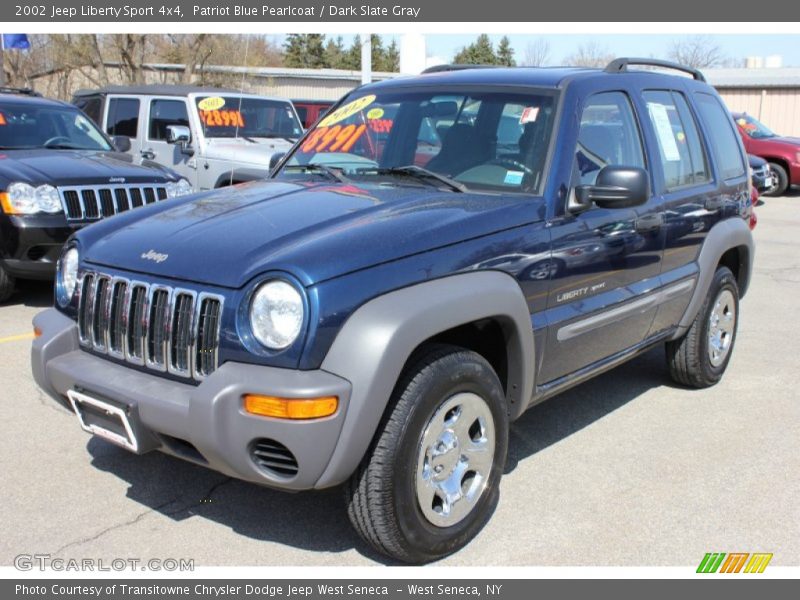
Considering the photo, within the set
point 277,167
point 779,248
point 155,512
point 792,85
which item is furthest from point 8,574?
point 792,85

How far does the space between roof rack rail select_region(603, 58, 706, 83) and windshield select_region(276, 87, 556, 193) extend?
725mm

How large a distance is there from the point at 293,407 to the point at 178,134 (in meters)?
8.21

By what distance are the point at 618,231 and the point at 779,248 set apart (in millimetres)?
8712

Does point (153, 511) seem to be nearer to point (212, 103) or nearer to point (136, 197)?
point (136, 197)

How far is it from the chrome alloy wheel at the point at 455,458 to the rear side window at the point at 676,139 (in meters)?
2.08

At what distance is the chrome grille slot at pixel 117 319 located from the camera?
331 centimetres

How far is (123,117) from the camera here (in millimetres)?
11312

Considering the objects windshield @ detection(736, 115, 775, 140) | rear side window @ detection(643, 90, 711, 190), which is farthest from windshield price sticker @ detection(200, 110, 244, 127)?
windshield @ detection(736, 115, 775, 140)

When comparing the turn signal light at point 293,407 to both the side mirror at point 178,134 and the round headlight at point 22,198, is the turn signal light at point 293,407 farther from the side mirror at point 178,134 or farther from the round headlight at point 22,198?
the side mirror at point 178,134

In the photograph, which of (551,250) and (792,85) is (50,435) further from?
(792,85)

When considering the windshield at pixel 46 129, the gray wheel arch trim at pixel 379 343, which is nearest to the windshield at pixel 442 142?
the gray wheel arch trim at pixel 379 343

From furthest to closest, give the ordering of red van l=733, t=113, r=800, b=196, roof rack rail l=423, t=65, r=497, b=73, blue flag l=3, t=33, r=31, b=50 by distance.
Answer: red van l=733, t=113, r=800, b=196 → blue flag l=3, t=33, r=31, b=50 → roof rack rail l=423, t=65, r=497, b=73

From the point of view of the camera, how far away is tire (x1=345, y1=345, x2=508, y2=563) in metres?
3.02

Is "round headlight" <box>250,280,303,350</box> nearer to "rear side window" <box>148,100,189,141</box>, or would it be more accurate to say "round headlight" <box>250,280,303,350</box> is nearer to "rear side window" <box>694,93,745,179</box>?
"rear side window" <box>694,93,745,179</box>
